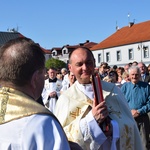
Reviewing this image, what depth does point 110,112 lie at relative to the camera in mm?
3305

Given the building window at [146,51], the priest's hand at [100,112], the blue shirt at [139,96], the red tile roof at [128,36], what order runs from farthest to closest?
the red tile roof at [128,36]
the building window at [146,51]
the blue shirt at [139,96]
the priest's hand at [100,112]

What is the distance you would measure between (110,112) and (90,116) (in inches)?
19.0

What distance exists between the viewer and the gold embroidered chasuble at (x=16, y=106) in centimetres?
178

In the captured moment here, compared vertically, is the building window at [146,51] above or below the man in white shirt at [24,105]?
above

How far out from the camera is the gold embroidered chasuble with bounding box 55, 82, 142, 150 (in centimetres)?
325

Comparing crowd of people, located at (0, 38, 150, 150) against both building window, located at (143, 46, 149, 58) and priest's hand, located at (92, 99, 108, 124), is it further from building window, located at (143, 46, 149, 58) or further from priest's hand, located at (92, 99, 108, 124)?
building window, located at (143, 46, 149, 58)

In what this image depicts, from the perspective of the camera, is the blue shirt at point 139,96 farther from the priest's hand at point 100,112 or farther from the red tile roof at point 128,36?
the red tile roof at point 128,36

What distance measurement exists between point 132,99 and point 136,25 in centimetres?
5400

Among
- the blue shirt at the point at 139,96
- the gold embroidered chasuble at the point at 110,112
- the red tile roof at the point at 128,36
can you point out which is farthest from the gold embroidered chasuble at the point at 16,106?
the red tile roof at the point at 128,36

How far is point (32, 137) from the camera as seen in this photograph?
5.56 feet

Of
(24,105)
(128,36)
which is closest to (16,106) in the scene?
(24,105)

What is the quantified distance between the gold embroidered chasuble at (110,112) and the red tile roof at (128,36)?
4678cm

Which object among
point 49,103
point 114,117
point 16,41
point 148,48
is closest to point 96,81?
point 114,117

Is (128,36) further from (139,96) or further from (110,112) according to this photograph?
(110,112)
